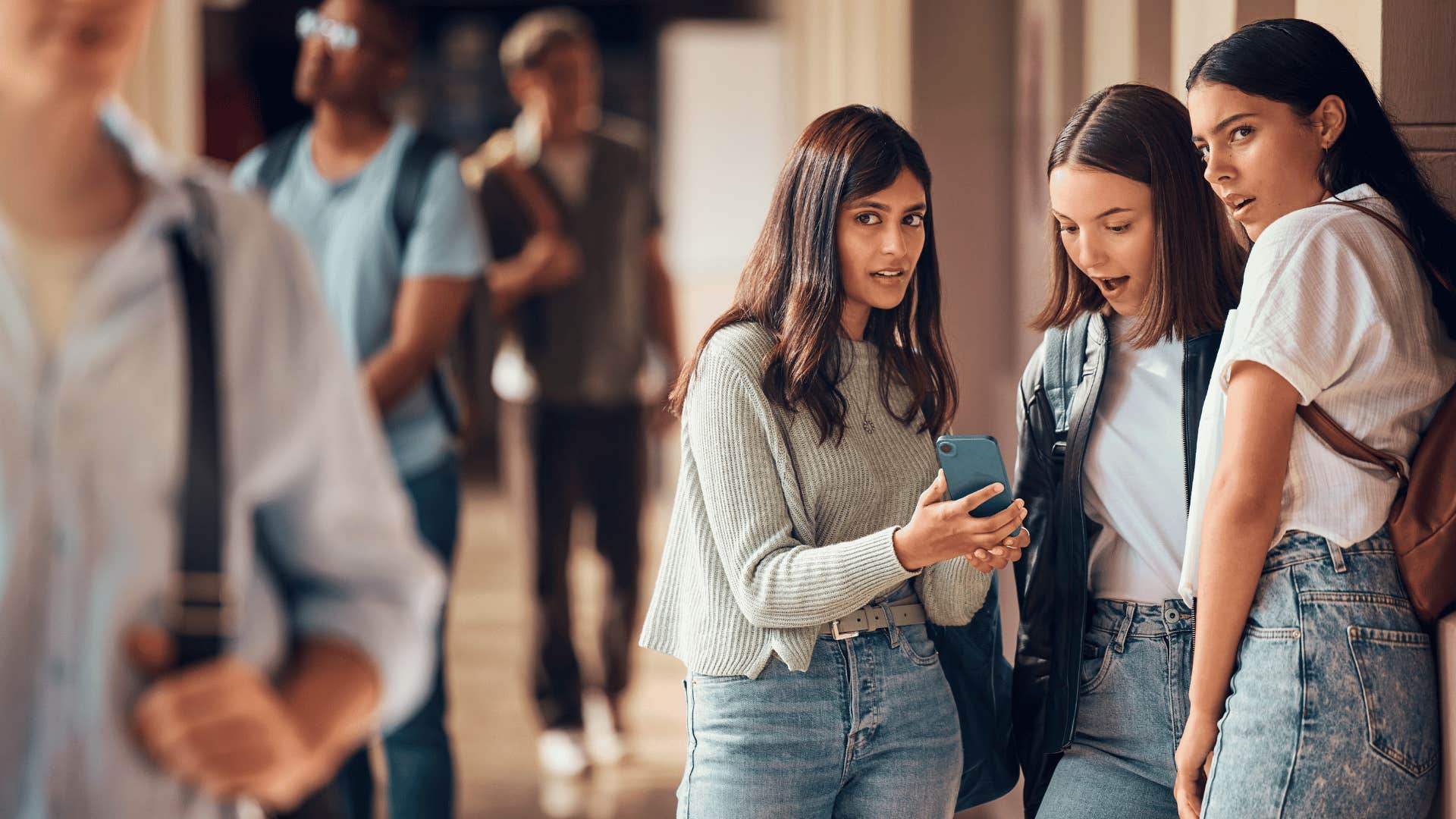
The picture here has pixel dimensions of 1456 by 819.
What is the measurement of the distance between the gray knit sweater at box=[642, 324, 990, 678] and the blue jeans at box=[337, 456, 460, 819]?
1052 millimetres

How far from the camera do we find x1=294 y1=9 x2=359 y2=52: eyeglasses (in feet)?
9.15

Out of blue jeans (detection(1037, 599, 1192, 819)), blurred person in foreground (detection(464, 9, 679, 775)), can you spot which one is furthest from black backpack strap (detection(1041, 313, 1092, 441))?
blurred person in foreground (detection(464, 9, 679, 775))

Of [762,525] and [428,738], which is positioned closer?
[762,525]

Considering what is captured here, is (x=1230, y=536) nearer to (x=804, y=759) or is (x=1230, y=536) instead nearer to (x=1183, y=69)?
(x=804, y=759)

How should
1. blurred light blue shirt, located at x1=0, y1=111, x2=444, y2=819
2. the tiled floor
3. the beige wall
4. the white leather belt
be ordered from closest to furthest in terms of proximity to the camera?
blurred light blue shirt, located at x1=0, y1=111, x2=444, y2=819 → the white leather belt → the beige wall → the tiled floor

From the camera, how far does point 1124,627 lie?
170 cm

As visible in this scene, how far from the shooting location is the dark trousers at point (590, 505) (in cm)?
425

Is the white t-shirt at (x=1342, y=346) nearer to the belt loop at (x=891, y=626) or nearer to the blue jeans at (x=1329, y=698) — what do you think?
the blue jeans at (x=1329, y=698)

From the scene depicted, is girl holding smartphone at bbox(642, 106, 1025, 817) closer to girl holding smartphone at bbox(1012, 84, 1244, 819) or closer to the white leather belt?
the white leather belt

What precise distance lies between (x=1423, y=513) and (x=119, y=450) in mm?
1237

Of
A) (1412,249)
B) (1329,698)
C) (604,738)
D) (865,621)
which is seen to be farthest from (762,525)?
(604,738)

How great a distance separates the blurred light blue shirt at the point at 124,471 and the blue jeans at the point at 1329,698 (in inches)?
38.0

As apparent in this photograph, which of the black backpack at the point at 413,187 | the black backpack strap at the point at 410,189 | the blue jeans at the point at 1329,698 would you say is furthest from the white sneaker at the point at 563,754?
the blue jeans at the point at 1329,698

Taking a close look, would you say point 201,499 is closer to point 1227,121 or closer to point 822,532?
point 822,532
